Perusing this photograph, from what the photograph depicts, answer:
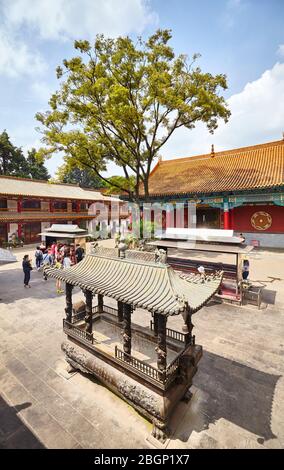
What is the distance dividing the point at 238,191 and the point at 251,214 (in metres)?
3.61

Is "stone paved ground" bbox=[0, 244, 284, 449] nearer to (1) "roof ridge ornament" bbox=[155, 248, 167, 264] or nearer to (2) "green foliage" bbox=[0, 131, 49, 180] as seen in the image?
(1) "roof ridge ornament" bbox=[155, 248, 167, 264]


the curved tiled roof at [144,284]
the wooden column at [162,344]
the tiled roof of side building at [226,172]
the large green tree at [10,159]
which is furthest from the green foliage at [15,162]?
the wooden column at [162,344]

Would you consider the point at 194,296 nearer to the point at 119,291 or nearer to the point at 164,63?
the point at 119,291

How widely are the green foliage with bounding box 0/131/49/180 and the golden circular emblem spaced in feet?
144

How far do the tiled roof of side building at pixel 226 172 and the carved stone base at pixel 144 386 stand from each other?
16472 millimetres

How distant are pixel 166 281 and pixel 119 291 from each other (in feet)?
3.13

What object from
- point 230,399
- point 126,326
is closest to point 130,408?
point 126,326

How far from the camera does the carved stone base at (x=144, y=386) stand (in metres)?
4.11

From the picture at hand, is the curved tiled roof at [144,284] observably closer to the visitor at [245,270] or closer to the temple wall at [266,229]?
the visitor at [245,270]

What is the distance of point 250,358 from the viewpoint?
20.7 ft

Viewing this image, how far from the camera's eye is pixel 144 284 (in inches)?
180

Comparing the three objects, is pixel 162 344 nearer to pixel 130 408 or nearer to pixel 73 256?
pixel 130 408

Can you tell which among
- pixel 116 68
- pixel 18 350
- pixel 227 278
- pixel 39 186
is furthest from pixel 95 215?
pixel 18 350

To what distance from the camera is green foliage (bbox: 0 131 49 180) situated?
147ft
